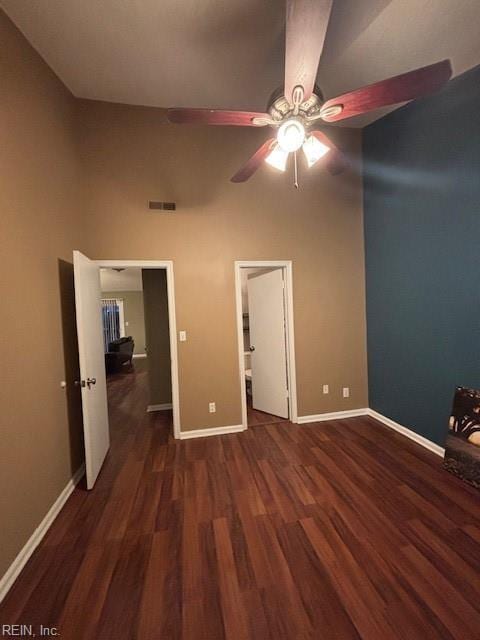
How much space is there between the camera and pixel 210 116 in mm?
1582

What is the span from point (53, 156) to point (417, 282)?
137 inches

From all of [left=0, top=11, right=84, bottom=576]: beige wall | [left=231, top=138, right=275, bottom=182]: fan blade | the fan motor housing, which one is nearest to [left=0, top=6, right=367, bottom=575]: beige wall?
[left=0, top=11, right=84, bottom=576]: beige wall

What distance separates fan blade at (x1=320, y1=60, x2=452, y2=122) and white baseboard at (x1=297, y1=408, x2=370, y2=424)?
3043 mm

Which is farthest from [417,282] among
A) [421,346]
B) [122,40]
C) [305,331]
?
[122,40]

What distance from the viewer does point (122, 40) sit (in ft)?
6.72

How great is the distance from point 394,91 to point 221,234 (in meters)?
2.05

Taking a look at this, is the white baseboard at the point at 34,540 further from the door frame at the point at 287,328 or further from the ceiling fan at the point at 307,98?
the ceiling fan at the point at 307,98

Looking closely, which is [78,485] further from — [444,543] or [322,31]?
[322,31]

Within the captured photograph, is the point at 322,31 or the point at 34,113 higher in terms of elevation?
the point at 34,113

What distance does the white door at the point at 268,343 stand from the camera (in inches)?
136

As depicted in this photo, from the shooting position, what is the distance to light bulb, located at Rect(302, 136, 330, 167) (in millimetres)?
1884

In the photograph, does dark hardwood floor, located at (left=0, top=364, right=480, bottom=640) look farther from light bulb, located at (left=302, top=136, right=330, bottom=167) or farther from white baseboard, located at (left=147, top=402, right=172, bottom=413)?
light bulb, located at (left=302, top=136, right=330, bottom=167)

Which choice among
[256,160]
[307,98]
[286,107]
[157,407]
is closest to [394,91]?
[307,98]

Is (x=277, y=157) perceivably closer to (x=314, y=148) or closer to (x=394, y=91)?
(x=314, y=148)
